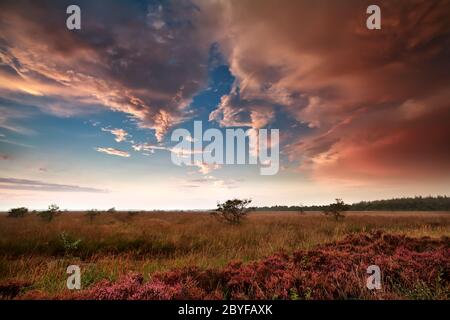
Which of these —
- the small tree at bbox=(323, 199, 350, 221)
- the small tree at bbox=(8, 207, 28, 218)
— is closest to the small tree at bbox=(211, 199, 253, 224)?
the small tree at bbox=(323, 199, 350, 221)

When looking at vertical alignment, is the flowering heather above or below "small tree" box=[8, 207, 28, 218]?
above

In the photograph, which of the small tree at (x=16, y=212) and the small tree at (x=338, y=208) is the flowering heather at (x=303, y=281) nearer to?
the small tree at (x=338, y=208)

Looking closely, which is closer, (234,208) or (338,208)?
(234,208)

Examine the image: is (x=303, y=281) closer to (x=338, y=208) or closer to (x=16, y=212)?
(x=338, y=208)

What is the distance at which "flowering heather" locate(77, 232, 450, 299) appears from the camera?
3.97 m

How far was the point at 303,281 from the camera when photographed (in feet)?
14.6

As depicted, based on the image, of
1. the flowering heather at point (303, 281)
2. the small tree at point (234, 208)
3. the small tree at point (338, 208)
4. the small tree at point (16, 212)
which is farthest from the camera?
the small tree at point (16, 212)

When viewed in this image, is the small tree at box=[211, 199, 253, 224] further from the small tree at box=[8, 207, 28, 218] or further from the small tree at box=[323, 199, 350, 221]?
the small tree at box=[8, 207, 28, 218]

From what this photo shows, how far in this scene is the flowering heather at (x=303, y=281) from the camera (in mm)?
3975

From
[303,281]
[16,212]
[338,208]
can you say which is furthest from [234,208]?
[16,212]

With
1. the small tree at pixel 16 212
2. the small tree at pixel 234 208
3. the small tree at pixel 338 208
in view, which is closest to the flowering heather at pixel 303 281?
the small tree at pixel 234 208

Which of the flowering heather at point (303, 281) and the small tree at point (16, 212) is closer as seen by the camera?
the flowering heather at point (303, 281)
